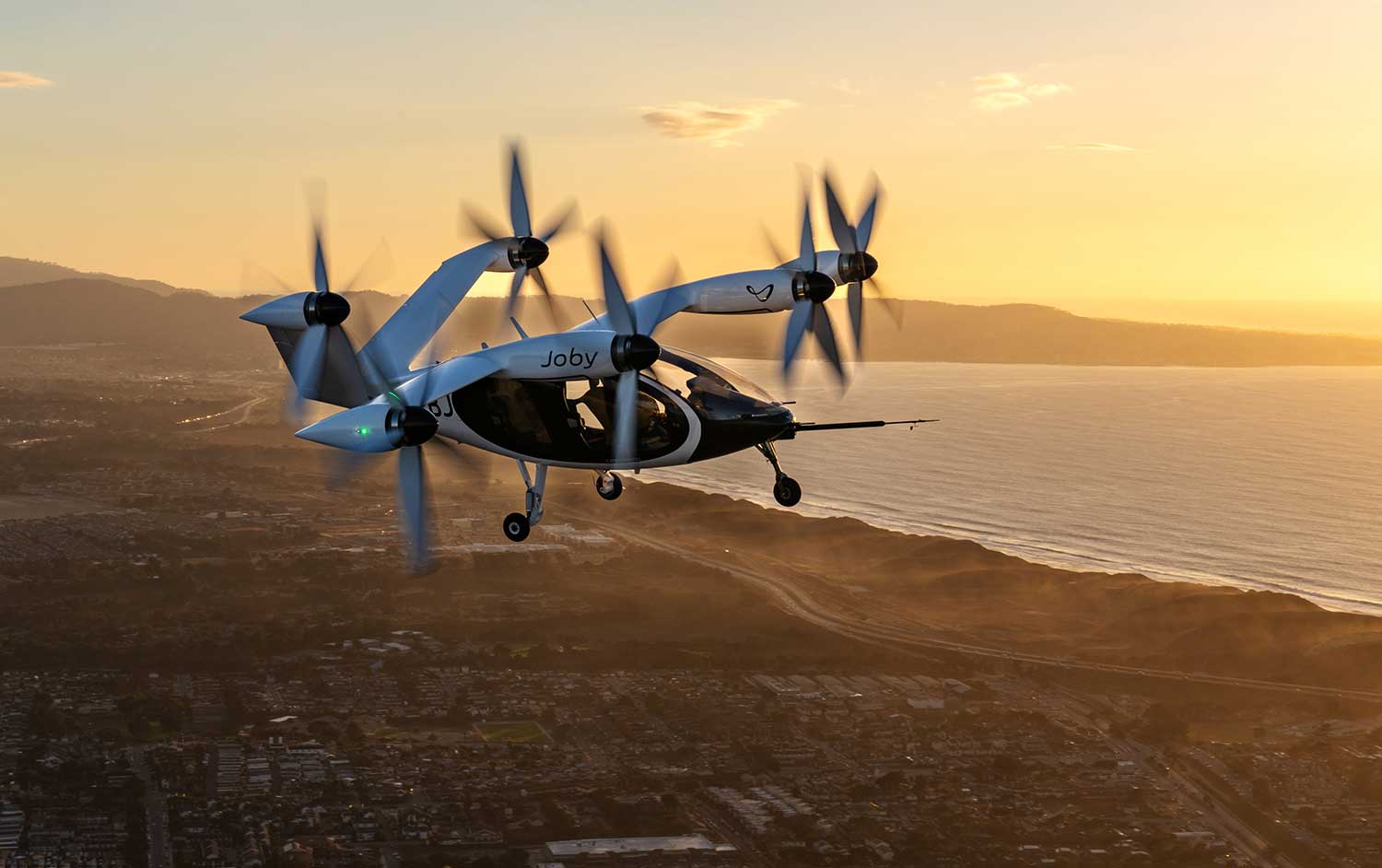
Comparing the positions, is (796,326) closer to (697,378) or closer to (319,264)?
(697,378)

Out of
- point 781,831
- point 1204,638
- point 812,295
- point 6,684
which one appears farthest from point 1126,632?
point 812,295

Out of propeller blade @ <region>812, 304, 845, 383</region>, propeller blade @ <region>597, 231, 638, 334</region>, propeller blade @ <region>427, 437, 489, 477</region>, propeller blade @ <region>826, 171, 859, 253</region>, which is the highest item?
propeller blade @ <region>826, 171, 859, 253</region>

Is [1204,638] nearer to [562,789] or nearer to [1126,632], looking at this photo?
[1126,632]

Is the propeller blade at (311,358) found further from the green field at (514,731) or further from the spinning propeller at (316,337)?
the green field at (514,731)

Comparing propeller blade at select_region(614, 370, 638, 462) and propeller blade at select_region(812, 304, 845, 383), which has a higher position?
propeller blade at select_region(812, 304, 845, 383)

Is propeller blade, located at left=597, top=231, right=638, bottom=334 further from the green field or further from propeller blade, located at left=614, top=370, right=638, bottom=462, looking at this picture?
the green field

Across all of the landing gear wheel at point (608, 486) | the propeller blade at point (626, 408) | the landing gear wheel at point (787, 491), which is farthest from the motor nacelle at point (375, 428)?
the landing gear wheel at point (787, 491)

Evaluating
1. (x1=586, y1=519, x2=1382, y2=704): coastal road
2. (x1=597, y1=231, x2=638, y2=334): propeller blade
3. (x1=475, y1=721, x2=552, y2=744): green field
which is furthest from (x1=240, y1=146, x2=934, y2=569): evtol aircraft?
(x1=586, y1=519, x2=1382, y2=704): coastal road
